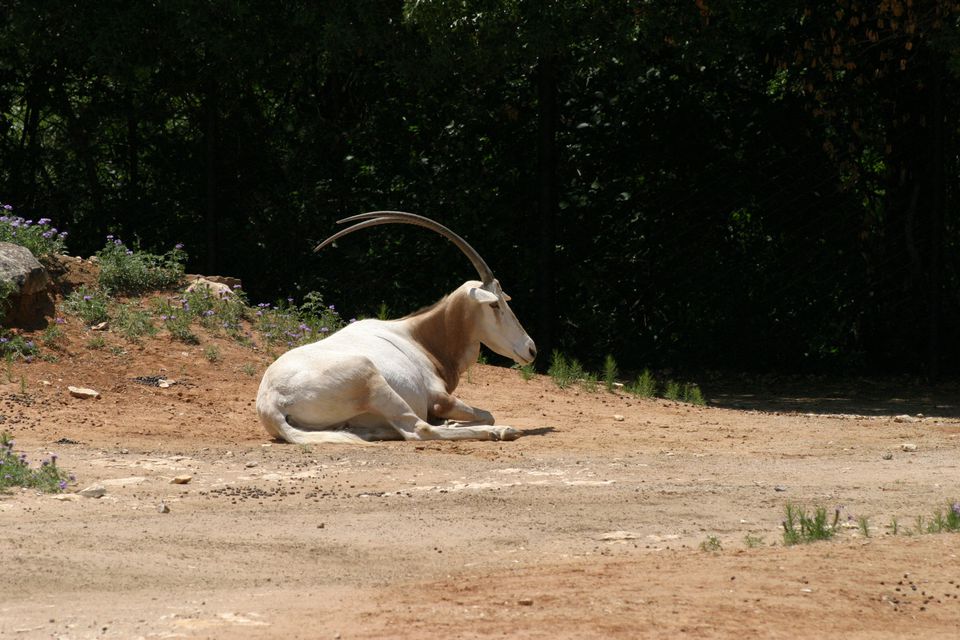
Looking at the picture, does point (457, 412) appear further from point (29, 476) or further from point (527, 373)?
point (29, 476)

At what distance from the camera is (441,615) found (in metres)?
4.22

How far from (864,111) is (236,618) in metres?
10.3

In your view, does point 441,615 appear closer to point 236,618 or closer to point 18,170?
point 236,618

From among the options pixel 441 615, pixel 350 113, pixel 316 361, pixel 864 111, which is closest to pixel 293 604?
pixel 441 615

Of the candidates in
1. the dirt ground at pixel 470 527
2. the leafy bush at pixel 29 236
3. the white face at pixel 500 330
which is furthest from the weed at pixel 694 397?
the leafy bush at pixel 29 236

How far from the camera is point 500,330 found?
9547mm

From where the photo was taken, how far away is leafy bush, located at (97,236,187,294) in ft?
39.2

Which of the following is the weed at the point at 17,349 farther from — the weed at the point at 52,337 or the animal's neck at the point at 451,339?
the animal's neck at the point at 451,339

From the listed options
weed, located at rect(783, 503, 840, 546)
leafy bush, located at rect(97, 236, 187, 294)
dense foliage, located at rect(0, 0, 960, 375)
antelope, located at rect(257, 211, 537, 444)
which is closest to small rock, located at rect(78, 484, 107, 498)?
antelope, located at rect(257, 211, 537, 444)

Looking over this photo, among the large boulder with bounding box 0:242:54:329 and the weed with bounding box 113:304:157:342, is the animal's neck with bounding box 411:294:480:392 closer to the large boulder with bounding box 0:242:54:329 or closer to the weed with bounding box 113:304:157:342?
the weed with bounding box 113:304:157:342

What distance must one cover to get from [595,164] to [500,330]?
470 centimetres

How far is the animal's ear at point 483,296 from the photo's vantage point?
953cm

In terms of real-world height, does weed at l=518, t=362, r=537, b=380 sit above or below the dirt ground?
above

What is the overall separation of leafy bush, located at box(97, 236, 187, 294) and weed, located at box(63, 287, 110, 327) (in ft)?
1.20
